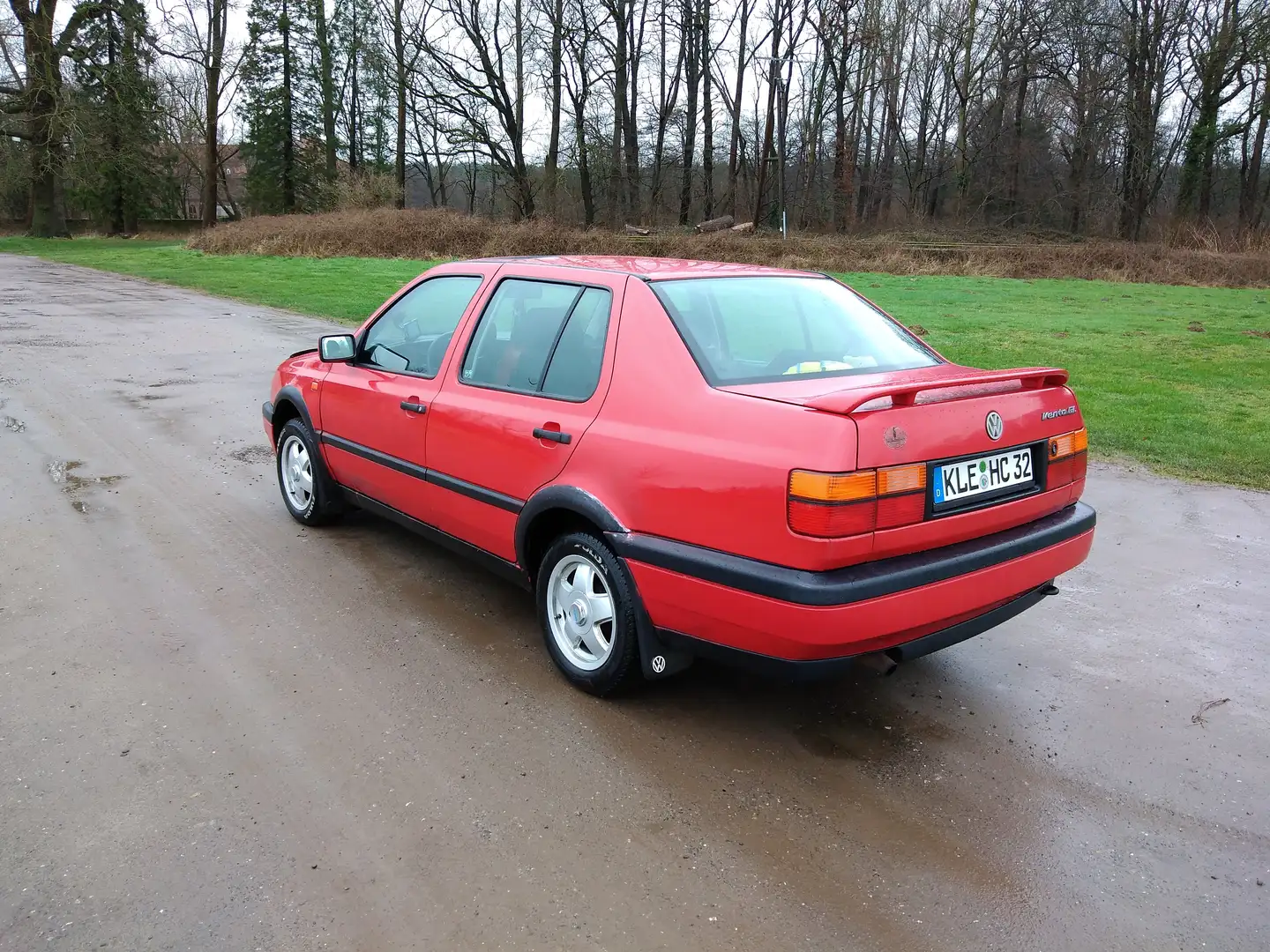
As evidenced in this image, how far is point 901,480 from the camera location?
2879mm

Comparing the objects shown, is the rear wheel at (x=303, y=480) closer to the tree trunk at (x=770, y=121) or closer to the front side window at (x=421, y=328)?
the front side window at (x=421, y=328)

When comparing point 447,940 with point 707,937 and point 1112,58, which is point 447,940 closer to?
point 707,937

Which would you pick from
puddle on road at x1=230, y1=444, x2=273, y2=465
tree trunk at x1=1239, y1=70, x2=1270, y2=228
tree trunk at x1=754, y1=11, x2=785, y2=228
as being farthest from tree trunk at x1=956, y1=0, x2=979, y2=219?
puddle on road at x1=230, y1=444, x2=273, y2=465

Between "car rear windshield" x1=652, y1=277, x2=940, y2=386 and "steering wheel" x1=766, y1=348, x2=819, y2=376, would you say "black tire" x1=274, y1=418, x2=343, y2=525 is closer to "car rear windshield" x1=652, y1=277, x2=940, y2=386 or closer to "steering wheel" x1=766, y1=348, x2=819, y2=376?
"car rear windshield" x1=652, y1=277, x2=940, y2=386

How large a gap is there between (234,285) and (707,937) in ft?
69.7

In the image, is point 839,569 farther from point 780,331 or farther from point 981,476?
point 780,331

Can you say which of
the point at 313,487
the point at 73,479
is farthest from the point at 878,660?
the point at 73,479

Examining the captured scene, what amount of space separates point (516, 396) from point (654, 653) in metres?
1.25

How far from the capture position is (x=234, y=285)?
20.8 m

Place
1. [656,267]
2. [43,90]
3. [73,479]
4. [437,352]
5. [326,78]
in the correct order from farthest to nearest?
[326,78], [43,90], [73,479], [437,352], [656,267]

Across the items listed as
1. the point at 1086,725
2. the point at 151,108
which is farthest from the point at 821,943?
the point at 151,108

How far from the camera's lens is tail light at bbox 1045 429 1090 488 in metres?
3.45

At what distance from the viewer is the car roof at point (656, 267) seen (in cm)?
383

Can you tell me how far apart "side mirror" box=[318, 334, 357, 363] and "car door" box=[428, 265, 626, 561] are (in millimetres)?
893
